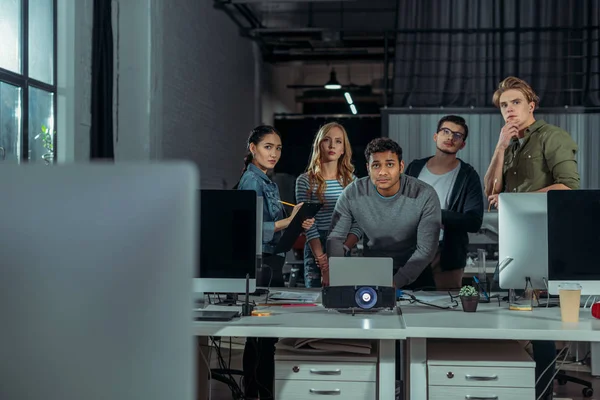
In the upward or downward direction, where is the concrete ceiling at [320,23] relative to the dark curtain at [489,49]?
upward

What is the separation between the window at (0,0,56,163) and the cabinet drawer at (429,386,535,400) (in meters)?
3.20

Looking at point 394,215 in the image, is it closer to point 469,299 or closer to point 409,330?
point 469,299

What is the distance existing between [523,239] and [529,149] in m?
0.90

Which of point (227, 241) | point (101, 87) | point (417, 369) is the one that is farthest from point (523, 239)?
point (101, 87)

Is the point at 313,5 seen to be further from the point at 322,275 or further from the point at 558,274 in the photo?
the point at 558,274

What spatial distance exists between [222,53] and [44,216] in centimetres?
853

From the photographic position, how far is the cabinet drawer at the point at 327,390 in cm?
250

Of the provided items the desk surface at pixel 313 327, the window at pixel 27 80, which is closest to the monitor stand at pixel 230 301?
the desk surface at pixel 313 327

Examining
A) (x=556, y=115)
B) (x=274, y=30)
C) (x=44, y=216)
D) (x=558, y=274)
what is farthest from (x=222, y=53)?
(x=44, y=216)

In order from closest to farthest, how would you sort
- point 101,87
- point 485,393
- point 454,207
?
point 485,393, point 454,207, point 101,87

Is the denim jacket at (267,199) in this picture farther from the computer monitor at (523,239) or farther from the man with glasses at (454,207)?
the computer monitor at (523,239)

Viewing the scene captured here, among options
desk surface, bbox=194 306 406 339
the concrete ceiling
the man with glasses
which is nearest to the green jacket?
the man with glasses

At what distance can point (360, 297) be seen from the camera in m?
2.80

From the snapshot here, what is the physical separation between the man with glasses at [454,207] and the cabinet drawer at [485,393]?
4.82 ft
